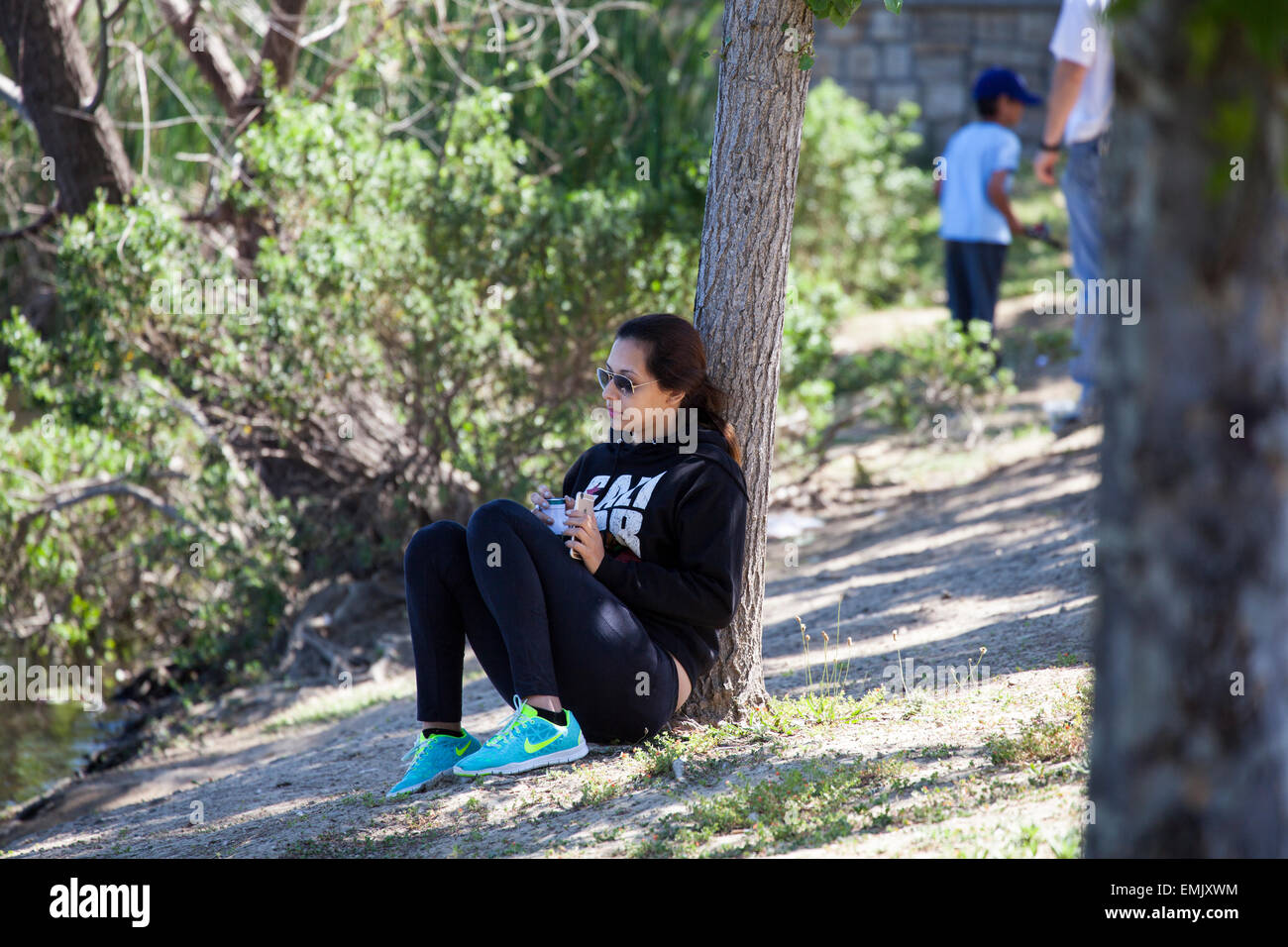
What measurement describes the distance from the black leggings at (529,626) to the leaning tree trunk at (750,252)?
0.35m

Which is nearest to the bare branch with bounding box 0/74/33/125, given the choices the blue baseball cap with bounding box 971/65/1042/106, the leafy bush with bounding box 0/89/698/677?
the leafy bush with bounding box 0/89/698/677

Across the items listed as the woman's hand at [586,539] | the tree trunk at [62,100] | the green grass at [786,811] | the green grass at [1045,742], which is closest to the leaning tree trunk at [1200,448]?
the green grass at [786,811]

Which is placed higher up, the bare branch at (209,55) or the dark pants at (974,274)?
the bare branch at (209,55)

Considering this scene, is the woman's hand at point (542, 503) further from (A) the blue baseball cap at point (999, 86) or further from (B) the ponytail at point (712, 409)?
(A) the blue baseball cap at point (999, 86)

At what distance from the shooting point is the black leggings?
Result: 3.10 metres

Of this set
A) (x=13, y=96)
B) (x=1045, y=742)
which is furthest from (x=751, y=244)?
(x=13, y=96)

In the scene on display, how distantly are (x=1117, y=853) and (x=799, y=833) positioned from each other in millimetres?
1136

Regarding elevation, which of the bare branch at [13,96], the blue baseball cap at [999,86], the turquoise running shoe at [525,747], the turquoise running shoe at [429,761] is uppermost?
the blue baseball cap at [999,86]

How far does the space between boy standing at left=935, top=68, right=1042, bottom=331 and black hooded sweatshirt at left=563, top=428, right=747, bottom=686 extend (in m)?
4.63

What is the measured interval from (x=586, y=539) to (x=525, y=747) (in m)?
0.53

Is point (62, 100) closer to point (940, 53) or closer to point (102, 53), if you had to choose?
point (102, 53)

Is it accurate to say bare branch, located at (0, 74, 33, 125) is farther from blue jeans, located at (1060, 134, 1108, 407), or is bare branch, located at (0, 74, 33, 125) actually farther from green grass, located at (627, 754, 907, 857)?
green grass, located at (627, 754, 907, 857)

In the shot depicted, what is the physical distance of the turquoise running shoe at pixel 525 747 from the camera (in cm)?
313

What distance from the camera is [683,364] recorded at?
3.29 m
